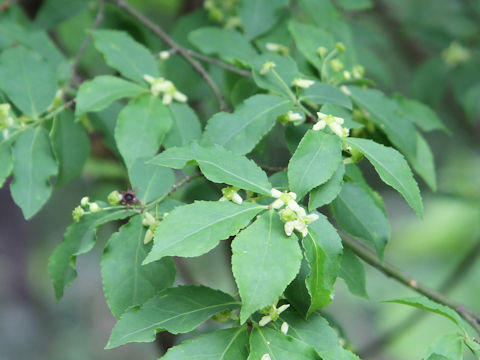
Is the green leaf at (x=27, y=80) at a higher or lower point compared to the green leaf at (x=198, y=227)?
higher

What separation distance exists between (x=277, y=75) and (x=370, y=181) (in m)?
3.24

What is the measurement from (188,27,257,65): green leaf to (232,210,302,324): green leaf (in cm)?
79

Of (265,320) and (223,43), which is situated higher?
(223,43)

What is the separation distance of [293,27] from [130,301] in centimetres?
88

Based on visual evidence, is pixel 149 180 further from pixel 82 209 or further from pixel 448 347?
pixel 448 347

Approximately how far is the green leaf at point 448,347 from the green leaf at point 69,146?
3.42 ft

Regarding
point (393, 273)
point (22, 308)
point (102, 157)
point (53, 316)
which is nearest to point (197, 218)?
point (393, 273)

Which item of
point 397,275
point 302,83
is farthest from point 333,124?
point 397,275

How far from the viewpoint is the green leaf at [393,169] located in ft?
3.27

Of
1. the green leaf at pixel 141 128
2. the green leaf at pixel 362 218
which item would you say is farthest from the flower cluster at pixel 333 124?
the green leaf at pixel 141 128

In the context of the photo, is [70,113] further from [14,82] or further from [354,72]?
[354,72]

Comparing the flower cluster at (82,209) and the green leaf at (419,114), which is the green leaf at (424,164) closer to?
the green leaf at (419,114)

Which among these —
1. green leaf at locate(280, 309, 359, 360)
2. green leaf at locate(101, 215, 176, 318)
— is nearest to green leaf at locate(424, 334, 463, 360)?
green leaf at locate(280, 309, 359, 360)

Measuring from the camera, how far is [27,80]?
149 centimetres
